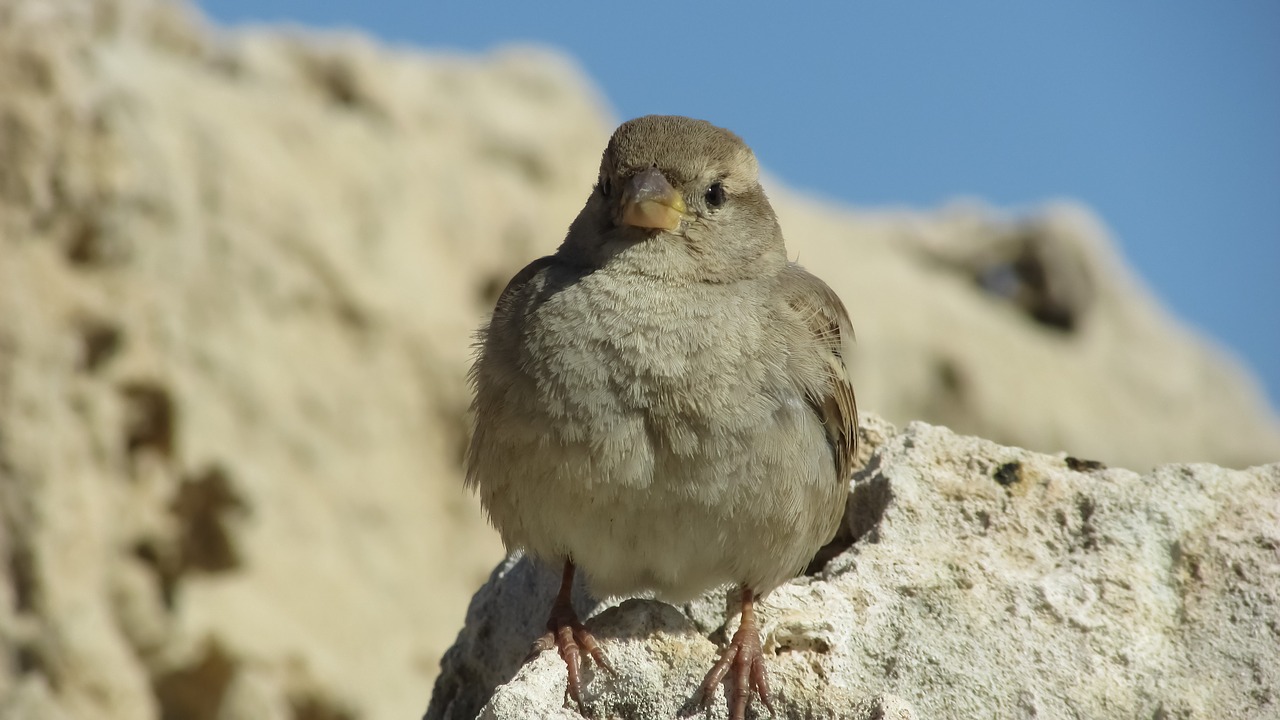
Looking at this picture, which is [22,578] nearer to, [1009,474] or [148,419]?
[148,419]

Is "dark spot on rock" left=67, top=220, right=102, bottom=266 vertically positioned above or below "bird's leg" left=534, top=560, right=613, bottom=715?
above

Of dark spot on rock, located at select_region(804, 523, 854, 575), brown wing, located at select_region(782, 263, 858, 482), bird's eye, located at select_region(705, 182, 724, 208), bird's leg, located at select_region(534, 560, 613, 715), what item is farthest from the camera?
dark spot on rock, located at select_region(804, 523, 854, 575)

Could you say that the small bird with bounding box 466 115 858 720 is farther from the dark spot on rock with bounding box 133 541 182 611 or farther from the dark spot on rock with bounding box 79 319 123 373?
the dark spot on rock with bounding box 133 541 182 611

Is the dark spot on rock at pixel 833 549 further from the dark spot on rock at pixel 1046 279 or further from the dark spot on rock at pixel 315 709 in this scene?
the dark spot on rock at pixel 1046 279

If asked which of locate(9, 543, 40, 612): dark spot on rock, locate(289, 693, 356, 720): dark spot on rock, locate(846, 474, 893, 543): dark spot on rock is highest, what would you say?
locate(9, 543, 40, 612): dark spot on rock

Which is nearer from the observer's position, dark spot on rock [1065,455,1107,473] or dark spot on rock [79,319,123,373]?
dark spot on rock [1065,455,1107,473]

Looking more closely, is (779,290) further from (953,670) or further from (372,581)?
(372,581)

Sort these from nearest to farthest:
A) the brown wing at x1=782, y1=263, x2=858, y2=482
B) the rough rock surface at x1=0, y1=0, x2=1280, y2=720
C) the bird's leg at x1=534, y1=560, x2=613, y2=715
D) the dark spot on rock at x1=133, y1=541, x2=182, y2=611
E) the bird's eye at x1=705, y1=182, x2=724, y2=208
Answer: the bird's leg at x1=534, y1=560, x2=613, y2=715
the brown wing at x1=782, y1=263, x2=858, y2=482
the bird's eye at x1=705, y1=182, x2=724, y2=208
the rough rock surface at x1=0, y1=0, x2=1280, y2=720
the dark spot on rock at x1=133, y1=541, x2=182, y2=611

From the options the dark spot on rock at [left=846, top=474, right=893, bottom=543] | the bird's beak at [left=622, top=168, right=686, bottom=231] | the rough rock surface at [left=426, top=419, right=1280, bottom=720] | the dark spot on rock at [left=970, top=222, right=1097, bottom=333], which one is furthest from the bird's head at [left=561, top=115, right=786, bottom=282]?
the dark spot on rock at [left=970, top=222, right=1097, bottom=333]
